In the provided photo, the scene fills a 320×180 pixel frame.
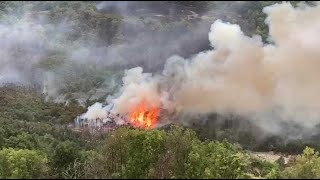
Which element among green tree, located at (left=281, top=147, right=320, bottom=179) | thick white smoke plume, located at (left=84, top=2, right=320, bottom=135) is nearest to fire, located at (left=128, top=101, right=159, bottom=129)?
thick white smoke plume, located at (left=84, top=2, right=320, bottom=135)

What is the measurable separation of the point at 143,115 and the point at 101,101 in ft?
82.4

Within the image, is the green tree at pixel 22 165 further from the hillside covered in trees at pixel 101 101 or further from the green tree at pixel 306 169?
the green tree at pixel 306 169

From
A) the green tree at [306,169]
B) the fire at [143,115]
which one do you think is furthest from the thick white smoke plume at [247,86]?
the green tree at [306,169]

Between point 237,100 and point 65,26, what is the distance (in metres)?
79.5

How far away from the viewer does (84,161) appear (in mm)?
72312

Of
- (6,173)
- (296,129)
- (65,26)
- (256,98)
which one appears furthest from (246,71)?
(65,26)

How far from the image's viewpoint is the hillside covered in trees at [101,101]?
59.3 metres

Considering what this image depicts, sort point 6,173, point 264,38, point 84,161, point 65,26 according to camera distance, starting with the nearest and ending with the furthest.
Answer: point 6,173
point 84,161
point 264,38
point 65,26

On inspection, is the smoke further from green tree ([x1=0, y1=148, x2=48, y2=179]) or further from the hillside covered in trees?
green tree ([x1=0, y1=148, x2=48, y2=179])

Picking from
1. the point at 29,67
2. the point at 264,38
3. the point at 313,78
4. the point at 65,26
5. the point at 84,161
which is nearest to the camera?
the point at 84,161

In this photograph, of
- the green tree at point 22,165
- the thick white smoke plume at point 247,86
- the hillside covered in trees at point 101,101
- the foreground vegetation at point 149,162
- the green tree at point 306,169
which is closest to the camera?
the foreground vegetation at point 149,162

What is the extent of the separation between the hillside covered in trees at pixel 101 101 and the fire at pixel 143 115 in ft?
19.0

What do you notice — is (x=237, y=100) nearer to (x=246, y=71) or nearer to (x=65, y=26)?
(x=246, y=71)

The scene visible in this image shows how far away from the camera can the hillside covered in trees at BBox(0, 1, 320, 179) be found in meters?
59.3
